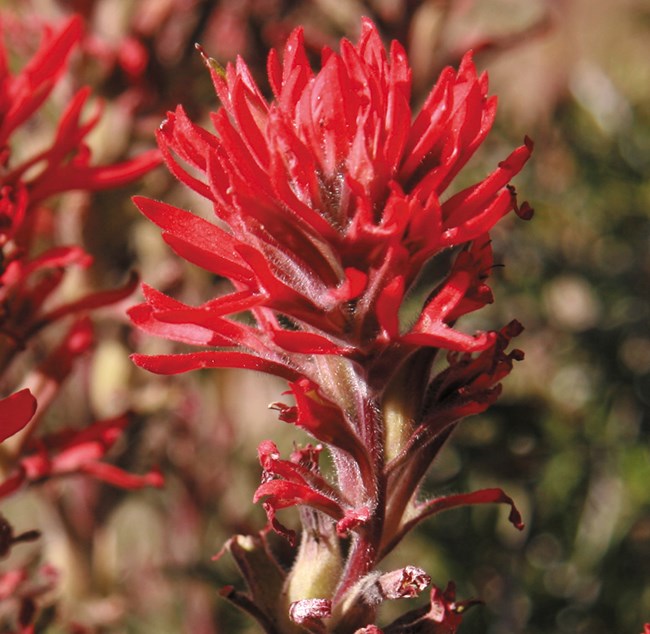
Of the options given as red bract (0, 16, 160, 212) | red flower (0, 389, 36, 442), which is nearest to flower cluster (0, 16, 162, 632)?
red bract (0, 16, 160, 212)

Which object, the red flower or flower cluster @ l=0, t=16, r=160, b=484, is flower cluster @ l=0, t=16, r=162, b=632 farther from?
the red flower

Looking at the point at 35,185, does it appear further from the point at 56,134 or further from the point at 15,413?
the point at 15,413

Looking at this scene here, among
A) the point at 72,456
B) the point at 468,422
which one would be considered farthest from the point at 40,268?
the point at 468,422

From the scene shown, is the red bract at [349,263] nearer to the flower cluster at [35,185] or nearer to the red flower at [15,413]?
the red flower at [15,413]

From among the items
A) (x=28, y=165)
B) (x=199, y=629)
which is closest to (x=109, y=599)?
(x=199, y=629)

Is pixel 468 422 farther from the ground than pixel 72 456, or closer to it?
closer to it

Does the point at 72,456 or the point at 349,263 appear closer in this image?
the point at 349,263
